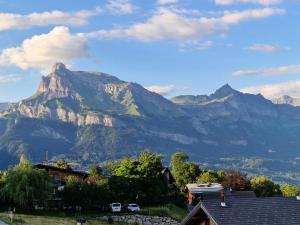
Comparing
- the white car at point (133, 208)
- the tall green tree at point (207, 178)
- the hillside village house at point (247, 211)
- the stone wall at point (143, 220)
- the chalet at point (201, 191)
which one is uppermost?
the hillside village house at point (247, 211)

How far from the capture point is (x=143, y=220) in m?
75.2

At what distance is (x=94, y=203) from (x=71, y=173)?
56.1ft

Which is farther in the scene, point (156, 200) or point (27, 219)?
point (156, 200)

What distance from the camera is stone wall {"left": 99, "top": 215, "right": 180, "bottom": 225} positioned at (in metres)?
74.0

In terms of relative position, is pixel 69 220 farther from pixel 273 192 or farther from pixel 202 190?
pixel 273 192

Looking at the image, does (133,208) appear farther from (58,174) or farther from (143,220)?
(58,174)

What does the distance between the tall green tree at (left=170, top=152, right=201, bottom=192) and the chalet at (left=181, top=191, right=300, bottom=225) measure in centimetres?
7792

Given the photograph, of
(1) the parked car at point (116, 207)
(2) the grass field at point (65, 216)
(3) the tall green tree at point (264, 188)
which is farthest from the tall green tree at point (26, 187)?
(3) the tall green tree at point (264, 188)

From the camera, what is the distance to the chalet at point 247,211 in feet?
99.2

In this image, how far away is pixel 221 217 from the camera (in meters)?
30.1

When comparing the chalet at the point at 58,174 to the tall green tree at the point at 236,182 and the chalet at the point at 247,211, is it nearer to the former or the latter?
the tall green tree at the point at 236,182

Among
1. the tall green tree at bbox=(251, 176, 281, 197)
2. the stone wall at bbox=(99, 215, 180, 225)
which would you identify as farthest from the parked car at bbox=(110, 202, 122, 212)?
the tall green tree at bbox=(251, 176, 281, 197)

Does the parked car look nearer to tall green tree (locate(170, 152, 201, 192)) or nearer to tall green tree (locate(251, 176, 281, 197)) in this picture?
tall green tree (locate(170, 152, 201, 192))

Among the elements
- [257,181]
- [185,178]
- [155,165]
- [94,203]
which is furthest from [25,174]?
[257,181]
